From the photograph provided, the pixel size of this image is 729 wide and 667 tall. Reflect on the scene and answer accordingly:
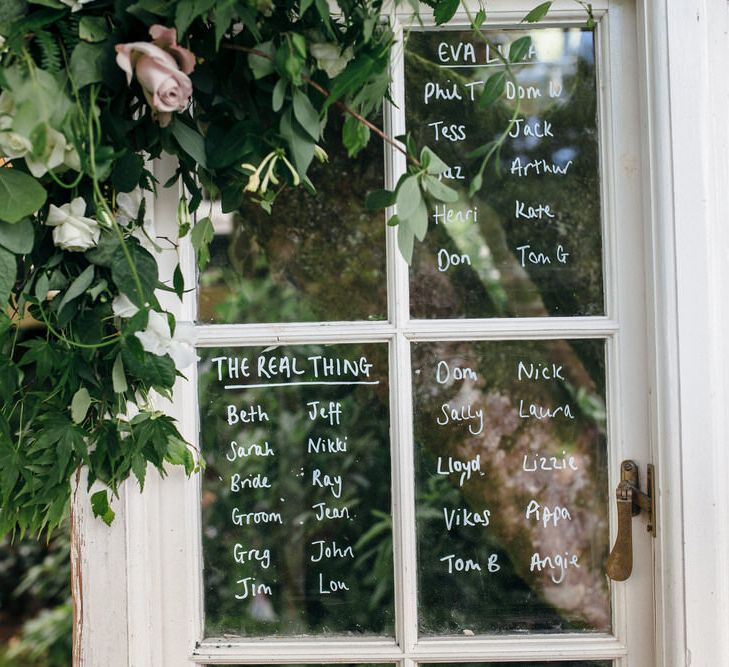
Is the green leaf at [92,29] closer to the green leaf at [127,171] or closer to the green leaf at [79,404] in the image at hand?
the green leaf at [127,171]

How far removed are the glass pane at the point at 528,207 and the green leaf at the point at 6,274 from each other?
67 cm

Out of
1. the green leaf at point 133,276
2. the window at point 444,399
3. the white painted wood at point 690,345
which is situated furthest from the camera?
the window at point 444,399

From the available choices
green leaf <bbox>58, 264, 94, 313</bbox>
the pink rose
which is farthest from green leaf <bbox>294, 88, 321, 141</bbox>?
green leaf <bbox>58, 264, 94, 313</bbox>

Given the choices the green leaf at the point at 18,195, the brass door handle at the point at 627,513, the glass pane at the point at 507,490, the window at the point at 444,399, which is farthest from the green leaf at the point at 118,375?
the brass door handle at the point at 627,513

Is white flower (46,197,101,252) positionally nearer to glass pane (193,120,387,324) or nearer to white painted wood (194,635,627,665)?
glass pane (193,120,387,324)

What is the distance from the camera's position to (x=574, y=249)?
3.87 feet

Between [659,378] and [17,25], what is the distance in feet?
3.55

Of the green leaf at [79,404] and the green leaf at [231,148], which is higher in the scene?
the green leaf at [231,148]

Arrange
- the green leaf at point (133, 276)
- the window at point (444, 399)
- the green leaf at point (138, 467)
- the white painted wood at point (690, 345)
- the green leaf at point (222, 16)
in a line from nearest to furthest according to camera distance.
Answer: the green leaf at point (222, 16), the green leaf at point (133, 276), the green leaf at point (138, 467), the white painted wood at point (690, 345), the window at point (444, 399)

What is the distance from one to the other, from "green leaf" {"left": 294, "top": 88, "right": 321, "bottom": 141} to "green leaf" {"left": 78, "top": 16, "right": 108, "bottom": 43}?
9.0 inches

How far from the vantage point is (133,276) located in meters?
0.74

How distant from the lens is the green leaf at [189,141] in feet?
2.58

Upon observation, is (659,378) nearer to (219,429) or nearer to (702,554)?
(702,554)

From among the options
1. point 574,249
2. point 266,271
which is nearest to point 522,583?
point 574,249
